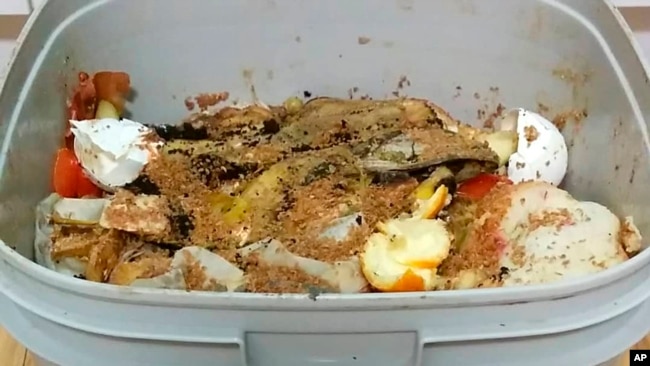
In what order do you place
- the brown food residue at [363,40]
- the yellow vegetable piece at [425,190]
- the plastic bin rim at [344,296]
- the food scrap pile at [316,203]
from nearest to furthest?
1. the plastic bin rim at [344,296]
2. the food scrap pile at [316,203]
3. the yellow vegetable piece at [425,190]
4. the brown food residue at [363,40]

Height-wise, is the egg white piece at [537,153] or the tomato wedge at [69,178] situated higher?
the egg white piece at [537,153]

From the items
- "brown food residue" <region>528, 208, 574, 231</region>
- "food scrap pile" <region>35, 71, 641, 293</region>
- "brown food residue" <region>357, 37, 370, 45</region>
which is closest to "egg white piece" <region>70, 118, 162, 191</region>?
"food scrap pile" <region>35, 71, 641, 293</region>

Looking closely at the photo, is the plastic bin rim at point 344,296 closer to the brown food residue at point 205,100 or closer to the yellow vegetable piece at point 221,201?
the yellow vegetable piece at point 221,201

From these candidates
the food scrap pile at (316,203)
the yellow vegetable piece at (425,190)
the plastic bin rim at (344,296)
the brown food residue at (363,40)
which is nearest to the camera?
the plastic bin rim at (344,296)

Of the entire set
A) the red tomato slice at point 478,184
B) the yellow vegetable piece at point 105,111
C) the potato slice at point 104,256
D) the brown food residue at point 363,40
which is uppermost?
the brown food residue at point 363,40

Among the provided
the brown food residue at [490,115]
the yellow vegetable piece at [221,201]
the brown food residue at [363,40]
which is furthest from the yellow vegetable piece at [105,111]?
the brown food residue at [490,115]

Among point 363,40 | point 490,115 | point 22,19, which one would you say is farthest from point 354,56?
point 22,19

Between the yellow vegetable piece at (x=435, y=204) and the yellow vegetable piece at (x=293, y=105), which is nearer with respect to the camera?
the yellow vegetable piece at (x=435, y=204)

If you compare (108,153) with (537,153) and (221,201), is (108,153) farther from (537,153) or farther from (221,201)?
(537,153)
